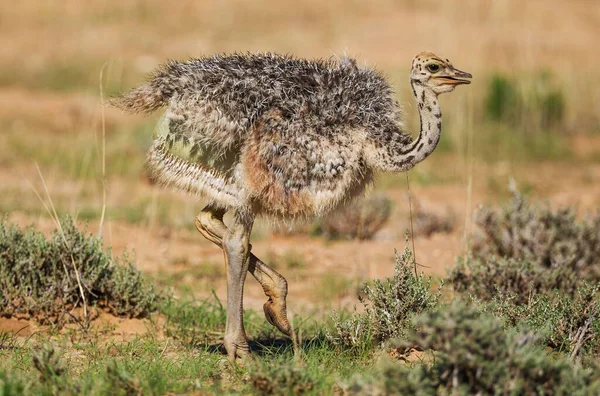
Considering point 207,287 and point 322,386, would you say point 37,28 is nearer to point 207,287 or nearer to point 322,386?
point 207,287

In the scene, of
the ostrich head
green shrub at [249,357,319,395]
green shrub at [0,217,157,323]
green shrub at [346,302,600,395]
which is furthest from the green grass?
the ostrich head

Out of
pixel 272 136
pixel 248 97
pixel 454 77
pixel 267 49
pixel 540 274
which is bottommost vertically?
pixel 540 274

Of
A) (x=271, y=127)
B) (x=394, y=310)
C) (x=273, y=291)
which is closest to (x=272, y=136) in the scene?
(x=271, y=127)

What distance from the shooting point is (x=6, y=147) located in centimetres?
1342

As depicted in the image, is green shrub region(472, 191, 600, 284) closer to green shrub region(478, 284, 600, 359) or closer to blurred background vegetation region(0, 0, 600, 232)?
blurred background vegetation region(0, 0, 600, 232)

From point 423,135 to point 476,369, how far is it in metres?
1.68

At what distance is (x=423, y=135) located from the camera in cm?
564

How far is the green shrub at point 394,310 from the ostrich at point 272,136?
0.42 m

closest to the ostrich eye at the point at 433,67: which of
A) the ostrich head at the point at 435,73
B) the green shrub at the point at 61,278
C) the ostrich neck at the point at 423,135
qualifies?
the ostrich head at the point at 435,73

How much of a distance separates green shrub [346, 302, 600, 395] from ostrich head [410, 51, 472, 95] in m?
1.71

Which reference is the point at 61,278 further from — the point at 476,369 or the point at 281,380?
the point at 476,369

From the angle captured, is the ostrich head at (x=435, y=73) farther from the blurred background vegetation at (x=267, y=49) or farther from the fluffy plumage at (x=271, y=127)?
the blurred background vegetation at (x=267, y=49)

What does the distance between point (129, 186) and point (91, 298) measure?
541 centimetres

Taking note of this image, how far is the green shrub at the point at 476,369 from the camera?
4367 mm
